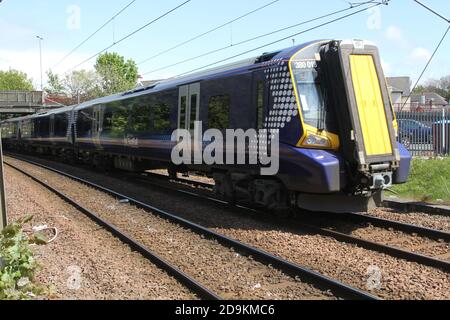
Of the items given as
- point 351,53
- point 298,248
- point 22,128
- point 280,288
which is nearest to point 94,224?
point 298,248

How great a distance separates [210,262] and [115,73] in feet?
188

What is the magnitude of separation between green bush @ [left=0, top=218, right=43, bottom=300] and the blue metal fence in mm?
14711

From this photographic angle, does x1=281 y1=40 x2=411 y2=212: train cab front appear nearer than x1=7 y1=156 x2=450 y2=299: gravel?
No

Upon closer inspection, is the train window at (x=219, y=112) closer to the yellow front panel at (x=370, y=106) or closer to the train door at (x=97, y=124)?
the yellow front panel at (x=370, y=106)

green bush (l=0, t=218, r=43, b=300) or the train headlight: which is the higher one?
the train headlight

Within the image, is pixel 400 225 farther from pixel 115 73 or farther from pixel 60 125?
pixel 115 73

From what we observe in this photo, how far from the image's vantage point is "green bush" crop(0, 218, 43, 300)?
476 cm

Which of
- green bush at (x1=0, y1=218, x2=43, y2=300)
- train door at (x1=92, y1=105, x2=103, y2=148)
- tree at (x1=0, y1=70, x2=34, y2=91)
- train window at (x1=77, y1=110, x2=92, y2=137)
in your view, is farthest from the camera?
tree at (x1=0, y1=70, x2=34, y2=91)

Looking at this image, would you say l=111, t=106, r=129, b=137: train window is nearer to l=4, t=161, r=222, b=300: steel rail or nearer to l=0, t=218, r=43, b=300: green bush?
l=4, t=161, r=222, b=300: steel rail

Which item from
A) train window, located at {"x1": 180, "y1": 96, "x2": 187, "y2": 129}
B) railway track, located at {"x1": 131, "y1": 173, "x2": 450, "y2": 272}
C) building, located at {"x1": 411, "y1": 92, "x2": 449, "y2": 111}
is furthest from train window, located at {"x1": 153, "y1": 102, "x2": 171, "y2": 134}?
building, located at {"x1": 411, "y1": 92, "x2": 449, "y2": 111}

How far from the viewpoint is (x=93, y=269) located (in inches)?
260

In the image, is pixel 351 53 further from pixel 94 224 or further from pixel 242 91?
pixel 94 224

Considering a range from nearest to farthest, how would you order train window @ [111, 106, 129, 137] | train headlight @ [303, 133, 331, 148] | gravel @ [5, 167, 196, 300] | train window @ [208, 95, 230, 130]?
gravel @ [5, 167, 196, 300] → train headlight @ [303, 133, 331, 148] → train window @ [208, 95, 230, 130] → train window @ [111, 106, 129, 137]

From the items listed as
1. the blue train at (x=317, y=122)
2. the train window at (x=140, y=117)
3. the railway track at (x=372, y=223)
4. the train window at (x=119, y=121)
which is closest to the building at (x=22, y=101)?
the train window at (x=119, y=121)
